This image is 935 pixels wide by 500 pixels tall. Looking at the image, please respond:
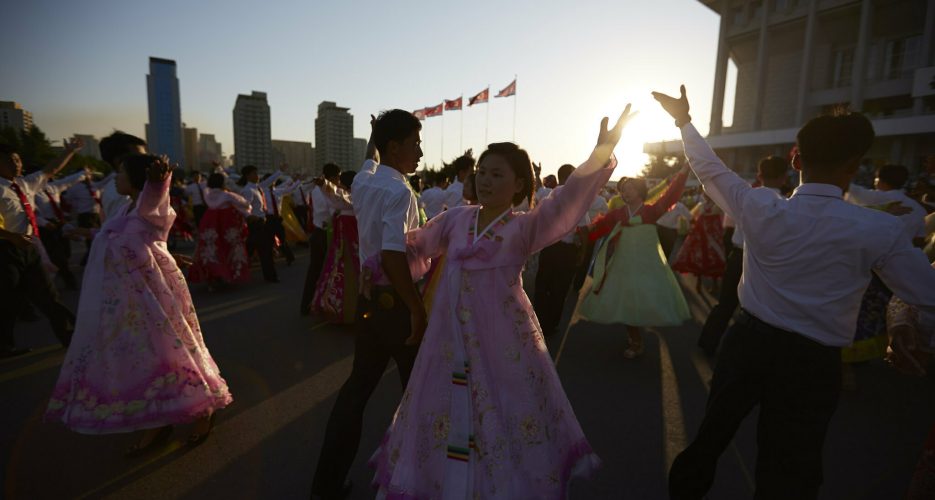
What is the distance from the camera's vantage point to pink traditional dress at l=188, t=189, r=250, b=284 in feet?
25.7

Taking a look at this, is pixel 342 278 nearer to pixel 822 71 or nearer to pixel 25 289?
pixel 25 289

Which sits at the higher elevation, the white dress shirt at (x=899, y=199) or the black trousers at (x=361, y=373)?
the white dress shirt at (x=899, y=199)

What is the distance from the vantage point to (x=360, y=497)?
2592 millimetres

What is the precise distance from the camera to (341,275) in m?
5.89

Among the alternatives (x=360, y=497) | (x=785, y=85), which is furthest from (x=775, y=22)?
(x=360, y=497)

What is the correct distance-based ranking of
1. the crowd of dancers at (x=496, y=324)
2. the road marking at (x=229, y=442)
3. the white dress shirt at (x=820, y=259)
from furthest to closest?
the road marking at (x=229, y=442) → the crowd of dancers at (x=496, y=324) → the white dress shirt at (x=820, y=259)

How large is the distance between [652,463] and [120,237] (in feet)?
Answer: 12.0

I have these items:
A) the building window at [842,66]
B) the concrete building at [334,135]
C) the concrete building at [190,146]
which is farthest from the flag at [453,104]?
the concrete building at [190,146]

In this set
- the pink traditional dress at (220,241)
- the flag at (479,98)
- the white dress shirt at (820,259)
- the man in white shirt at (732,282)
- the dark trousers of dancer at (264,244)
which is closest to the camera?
the white dress shirt at (820,259)

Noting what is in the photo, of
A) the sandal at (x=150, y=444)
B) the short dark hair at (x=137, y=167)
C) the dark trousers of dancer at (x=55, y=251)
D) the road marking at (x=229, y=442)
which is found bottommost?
the road marking at (x=229, y=442)

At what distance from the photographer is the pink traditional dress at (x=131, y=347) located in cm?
277

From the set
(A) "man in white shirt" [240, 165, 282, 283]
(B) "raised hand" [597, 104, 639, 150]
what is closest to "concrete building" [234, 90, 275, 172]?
(A) "man in white shirt" [240, 165, 282, 283]

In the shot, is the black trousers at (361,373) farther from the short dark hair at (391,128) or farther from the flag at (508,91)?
the flag at (508,91)

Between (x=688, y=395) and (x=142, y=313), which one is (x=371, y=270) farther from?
(x=688, y=395)
